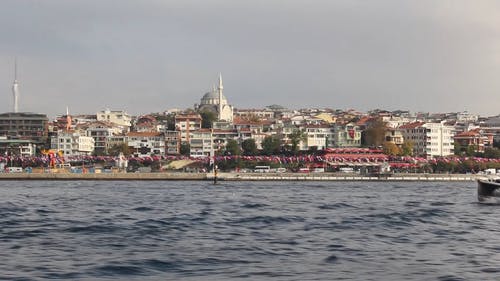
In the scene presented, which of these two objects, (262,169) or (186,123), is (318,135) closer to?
(186,123)

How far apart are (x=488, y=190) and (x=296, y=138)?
308 ft

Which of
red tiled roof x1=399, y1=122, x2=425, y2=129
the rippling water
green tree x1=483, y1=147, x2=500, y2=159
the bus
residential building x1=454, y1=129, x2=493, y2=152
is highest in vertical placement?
red tiled roof x1=399, y1=122, x2=425, y2=129

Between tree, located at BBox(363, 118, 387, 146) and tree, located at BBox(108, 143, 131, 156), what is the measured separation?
111 feet

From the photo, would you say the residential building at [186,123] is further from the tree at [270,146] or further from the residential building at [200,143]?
the tree at [270,146]

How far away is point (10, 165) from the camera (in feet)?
414

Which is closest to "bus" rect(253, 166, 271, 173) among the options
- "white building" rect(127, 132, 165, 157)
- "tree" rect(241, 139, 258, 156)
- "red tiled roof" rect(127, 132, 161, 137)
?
"tree" rect(241, 139, 258, 156)

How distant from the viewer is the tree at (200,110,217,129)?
16688 centimetres

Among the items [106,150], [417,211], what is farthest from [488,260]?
[106,150]

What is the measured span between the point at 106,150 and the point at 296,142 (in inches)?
1126

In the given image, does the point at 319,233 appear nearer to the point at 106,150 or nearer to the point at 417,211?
the point at 417,211

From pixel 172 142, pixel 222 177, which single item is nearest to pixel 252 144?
pixel 172 142

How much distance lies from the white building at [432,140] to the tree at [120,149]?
40.4 m

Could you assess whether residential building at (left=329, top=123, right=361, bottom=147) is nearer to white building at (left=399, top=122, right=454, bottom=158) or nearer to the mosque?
white building at (left=399, top=122, right=454, bottom=158)

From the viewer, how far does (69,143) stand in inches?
5689
